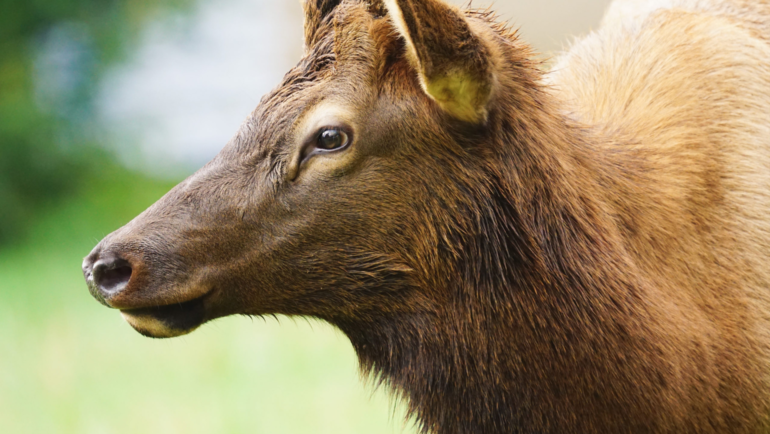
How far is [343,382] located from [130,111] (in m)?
7.49

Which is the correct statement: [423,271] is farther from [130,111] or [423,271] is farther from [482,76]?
[130,111]

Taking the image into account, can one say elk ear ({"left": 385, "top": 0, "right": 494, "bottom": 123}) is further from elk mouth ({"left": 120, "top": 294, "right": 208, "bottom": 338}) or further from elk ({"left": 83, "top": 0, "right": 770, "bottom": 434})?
elk mouth ({"left": 120, "top": 294, "right": 208, "bottom": 338})

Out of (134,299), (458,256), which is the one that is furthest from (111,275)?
(458,256)

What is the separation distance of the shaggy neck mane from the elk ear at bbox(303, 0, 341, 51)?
809 millimetres

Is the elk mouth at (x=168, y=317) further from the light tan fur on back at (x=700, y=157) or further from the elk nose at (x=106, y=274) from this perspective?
the light tan fur on back at (x=700, y=157)

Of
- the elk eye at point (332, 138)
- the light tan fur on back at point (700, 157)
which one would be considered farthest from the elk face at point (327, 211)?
the light tan fur on back at point (700, 157)

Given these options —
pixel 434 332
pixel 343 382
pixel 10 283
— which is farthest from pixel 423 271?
pixel 10 283

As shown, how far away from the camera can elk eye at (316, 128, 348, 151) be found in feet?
10.5

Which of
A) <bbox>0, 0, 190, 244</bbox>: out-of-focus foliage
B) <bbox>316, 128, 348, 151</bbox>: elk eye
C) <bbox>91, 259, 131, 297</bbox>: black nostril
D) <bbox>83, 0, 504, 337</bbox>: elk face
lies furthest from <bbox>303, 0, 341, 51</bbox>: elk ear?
<bbox>0, 0, 190, 244</bbox>: out-of-focus foliage

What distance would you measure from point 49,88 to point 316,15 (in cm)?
974

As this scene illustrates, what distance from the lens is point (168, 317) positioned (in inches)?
127

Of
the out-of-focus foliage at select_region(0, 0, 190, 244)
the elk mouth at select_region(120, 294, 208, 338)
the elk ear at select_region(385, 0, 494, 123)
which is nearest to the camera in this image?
the elk ear at select_region(385, 0, 494, 123)

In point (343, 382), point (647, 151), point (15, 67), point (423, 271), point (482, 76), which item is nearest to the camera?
point (482, 76)

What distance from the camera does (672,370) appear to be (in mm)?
3080
